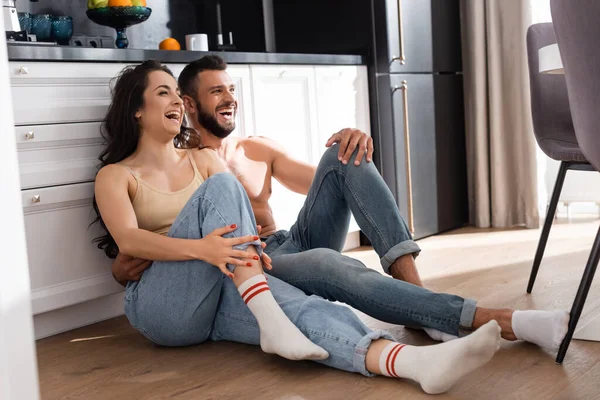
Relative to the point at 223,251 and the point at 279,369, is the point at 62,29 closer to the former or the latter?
the point at 223,251

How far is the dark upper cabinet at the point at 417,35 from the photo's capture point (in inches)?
140

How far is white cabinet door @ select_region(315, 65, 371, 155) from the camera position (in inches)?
132

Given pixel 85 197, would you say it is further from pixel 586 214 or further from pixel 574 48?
pixel 586 214

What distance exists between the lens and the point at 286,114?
3193mm

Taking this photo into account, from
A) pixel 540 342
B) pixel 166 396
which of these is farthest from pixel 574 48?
pixel 166 396

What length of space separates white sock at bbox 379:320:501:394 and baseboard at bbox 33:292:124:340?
1.18 m

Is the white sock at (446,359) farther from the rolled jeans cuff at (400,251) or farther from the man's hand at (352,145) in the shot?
the man's hand at (352,145)

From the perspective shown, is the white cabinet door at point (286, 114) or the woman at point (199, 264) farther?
the white cabinet door at point (286, 114)

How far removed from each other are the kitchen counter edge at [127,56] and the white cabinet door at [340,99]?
0.35ft

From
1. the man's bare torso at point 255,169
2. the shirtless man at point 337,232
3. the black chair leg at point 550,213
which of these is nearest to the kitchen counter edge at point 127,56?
the shirtless man at point 337,232

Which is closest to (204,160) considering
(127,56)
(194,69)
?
(194,69)

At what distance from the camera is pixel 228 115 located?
8.09 ft

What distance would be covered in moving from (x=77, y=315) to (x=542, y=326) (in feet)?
4.64

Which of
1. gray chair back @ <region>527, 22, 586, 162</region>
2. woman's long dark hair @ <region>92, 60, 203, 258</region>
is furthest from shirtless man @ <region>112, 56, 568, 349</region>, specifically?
gray chair back @ <region>527, 22, 586, 162</region>
